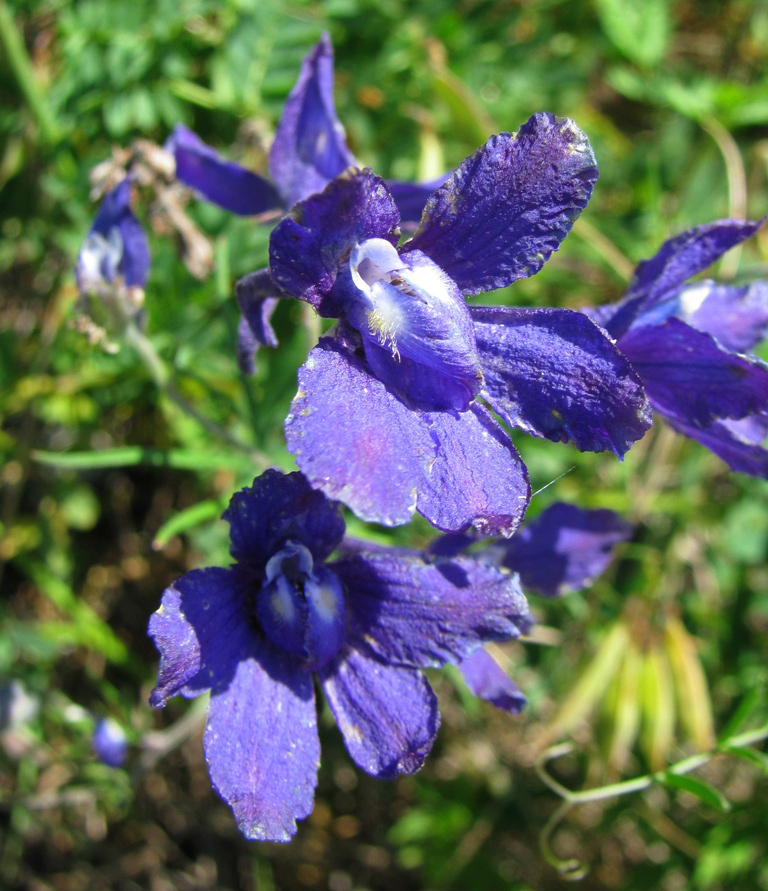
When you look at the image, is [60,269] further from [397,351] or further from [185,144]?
[397,351]

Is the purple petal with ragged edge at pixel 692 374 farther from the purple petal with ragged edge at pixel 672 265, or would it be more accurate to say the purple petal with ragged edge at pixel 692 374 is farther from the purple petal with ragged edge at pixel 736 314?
the purple petal with ragged edge at pixel 736 314

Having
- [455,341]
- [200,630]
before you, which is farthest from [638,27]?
[200,630]

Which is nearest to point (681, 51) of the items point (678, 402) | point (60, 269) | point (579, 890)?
point (60, 269)

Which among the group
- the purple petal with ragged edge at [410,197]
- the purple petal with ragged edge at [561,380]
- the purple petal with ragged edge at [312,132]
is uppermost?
the purple petal with ragged edge at [312,132]

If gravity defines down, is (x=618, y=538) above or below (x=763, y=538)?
above

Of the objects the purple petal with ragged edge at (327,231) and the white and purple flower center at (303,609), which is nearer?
the purple petal with ragged edge at (327,231)

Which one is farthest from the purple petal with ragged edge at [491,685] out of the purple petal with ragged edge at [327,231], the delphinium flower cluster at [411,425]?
the purple petal with ragged edge at [327,231]

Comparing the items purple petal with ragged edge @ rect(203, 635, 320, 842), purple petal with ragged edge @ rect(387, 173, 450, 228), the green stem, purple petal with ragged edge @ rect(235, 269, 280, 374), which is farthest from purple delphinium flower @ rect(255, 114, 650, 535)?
the green stem
